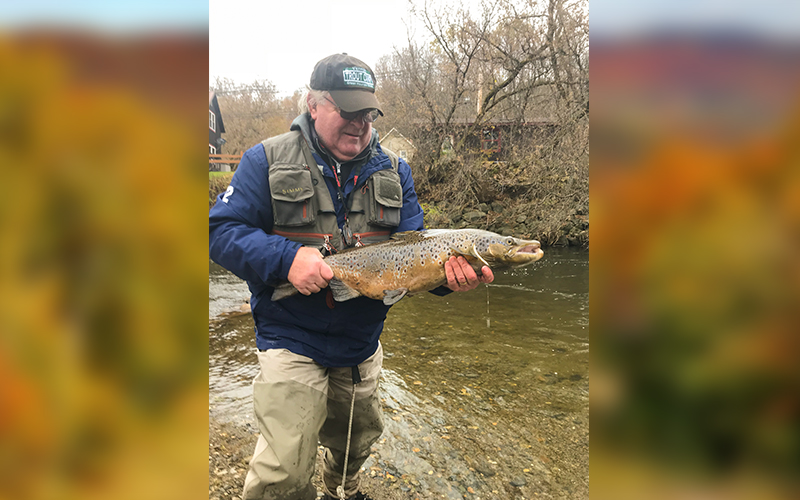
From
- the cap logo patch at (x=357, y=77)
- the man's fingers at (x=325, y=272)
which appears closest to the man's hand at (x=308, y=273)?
the man's fingers at (x=325, y=272)

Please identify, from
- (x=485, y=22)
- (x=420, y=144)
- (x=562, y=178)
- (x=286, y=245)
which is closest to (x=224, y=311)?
(x=286, y=245)

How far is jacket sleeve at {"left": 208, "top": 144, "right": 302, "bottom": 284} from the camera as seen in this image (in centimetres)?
282

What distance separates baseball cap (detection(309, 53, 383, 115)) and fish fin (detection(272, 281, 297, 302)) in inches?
47.6

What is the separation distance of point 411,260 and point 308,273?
0.68m

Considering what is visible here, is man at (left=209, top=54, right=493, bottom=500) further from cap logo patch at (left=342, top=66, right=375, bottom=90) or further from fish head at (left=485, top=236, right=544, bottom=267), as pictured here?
fish head at (left=485, top=236, right=544, bottom=267)

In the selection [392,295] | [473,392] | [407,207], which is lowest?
[473,392]

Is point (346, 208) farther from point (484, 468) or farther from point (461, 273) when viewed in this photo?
point (484, 468)

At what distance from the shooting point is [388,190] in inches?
128
